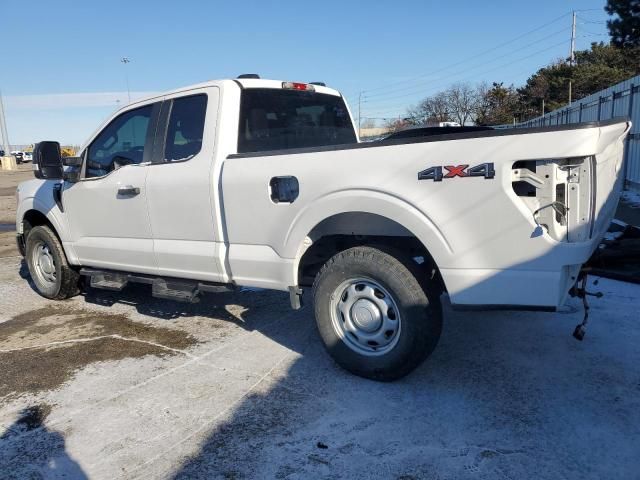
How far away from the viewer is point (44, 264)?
6188mm

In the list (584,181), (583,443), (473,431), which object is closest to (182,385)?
(473,431)

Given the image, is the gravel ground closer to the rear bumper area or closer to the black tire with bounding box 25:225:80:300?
the rear bumper area

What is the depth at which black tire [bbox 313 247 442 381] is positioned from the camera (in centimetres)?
334

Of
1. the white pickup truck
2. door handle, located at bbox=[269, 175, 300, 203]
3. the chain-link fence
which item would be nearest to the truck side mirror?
the white pickup truck

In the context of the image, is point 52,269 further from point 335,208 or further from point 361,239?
point 335,208

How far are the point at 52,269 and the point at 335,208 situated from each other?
4211mm

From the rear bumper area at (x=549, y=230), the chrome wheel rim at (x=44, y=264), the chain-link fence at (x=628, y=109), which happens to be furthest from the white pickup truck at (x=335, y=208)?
the chain-link fence at (x=628, y=109)

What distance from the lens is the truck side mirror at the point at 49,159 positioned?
16.5 ft

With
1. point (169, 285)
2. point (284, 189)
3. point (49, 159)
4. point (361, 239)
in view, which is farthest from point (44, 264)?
point (361, 239)

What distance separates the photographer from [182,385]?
12.4 feet

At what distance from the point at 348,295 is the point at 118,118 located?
3014mm

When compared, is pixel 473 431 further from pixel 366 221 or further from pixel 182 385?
pixel 182 385

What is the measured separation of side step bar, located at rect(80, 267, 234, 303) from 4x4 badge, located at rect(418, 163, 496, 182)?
2003mm

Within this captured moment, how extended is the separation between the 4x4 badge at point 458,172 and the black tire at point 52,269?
14.5ft
